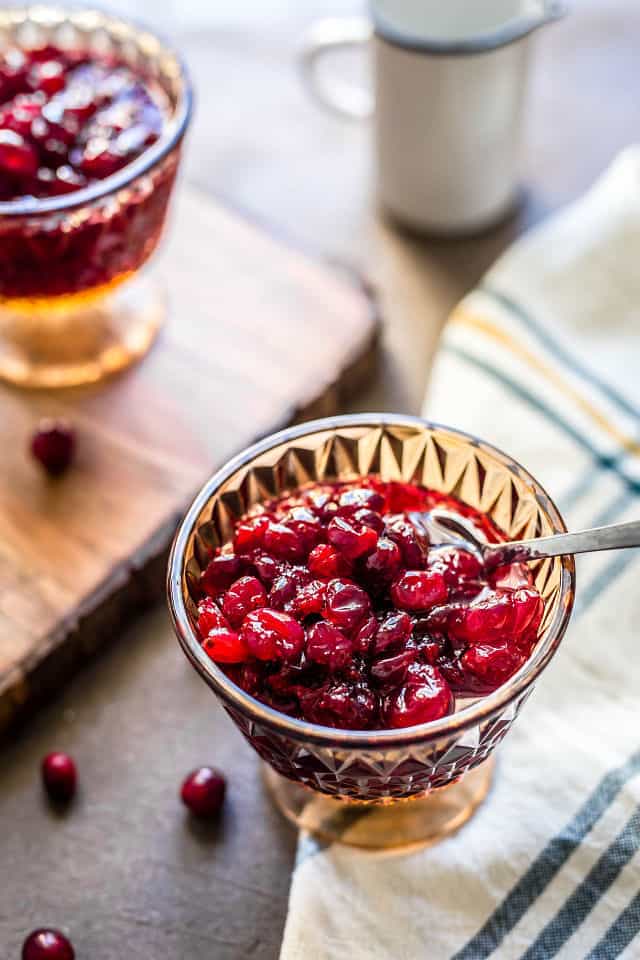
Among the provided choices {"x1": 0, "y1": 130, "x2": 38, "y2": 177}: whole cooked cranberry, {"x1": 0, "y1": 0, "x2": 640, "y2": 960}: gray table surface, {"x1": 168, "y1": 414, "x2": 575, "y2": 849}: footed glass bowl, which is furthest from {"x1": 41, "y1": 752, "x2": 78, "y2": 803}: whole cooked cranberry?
{"x1": 0, "y1": 130, "x2": 38, "y2": 177}: whole cooked cranberry

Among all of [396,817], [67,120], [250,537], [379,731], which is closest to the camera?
[379,731]

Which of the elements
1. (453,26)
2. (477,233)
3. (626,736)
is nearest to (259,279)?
(477,233)

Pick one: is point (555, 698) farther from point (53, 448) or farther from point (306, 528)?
point (53, 448)

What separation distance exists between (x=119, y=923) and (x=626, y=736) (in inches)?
30.0

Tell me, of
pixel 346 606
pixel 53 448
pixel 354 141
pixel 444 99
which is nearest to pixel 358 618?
pixel 346 606

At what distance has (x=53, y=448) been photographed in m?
2.16

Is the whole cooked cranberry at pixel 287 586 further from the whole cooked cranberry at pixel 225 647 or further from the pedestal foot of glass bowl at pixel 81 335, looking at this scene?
the pedestal foot of glass bowl at pixel 81 335

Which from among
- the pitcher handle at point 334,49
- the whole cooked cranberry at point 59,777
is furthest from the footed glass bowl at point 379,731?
the pitcher handle at point 334,49

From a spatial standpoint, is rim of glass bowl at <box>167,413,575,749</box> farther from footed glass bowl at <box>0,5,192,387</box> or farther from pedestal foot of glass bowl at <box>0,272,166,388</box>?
pedestal foot of glass bowl at <box>0,272,166,388</box>

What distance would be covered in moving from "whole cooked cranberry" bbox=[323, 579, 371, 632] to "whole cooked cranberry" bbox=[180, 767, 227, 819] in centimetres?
43

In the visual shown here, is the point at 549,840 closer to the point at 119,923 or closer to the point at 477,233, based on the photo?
the point at 119,923

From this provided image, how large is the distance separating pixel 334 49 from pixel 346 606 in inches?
58.6

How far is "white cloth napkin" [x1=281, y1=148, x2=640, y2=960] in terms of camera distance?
1.61 meters

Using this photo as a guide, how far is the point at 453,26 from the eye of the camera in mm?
2531
